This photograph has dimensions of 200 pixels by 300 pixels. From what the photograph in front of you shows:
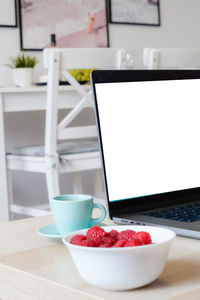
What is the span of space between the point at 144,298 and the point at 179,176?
1.40ft

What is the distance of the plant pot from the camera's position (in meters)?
2.42

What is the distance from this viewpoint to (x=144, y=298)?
50 cm

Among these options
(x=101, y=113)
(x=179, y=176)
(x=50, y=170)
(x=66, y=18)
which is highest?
(x=66, y=18)

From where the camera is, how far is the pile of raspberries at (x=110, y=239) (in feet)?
1.72

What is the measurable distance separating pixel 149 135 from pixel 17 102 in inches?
55.5

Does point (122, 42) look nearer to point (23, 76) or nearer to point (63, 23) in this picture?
point (63, 23)

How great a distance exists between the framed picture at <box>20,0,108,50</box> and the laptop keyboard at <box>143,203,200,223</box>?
1.96 meters

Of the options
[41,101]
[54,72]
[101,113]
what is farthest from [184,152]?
[41,101]

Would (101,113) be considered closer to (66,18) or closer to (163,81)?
(163,81)

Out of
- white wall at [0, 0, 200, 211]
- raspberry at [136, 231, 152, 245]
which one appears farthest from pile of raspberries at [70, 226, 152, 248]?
white wall at [0, 0, 200, 211]

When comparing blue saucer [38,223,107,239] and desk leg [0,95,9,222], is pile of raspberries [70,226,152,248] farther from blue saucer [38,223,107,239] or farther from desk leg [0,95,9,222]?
desk leg [0,95,9,222]

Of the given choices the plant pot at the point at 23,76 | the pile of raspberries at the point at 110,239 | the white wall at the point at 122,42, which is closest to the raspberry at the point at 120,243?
the pile of raspberries at the point at 110,239

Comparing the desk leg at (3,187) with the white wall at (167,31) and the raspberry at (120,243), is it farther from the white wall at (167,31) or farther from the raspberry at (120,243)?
the raspberry at (120,243)

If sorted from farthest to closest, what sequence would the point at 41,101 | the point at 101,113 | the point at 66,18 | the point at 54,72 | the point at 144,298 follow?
the point at 66,18, the point at 41,101, the point at 54,72, the point at 101,113, the point at 144,298
